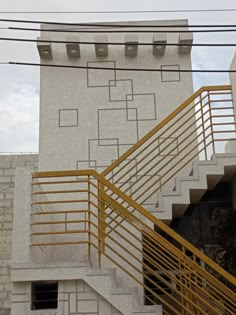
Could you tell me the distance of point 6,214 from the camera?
9.78 metres

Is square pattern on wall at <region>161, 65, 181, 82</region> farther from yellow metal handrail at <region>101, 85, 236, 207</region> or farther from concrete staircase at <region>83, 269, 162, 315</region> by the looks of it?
concrete staircase at <region>83, 269, 162, 315</region>

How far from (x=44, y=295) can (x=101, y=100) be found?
13.0 ft

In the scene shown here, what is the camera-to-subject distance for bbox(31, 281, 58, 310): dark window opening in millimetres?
6270

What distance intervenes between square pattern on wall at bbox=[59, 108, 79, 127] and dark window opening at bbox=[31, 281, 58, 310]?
3.43 metres

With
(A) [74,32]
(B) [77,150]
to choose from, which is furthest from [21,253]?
(A) [74,32]

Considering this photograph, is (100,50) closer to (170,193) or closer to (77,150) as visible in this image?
(77,150)

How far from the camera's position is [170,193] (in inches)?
290

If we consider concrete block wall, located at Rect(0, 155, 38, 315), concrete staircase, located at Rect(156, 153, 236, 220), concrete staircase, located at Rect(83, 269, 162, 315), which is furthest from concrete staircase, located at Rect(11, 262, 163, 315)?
concrete block wall, located at Rect(0, 155, 38, 315)

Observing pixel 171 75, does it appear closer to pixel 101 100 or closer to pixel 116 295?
pixel 101 100

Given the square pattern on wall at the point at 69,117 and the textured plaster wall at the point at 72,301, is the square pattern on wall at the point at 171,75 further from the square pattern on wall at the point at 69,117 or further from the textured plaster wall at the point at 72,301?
the textured plaster wall at the point at 72,301

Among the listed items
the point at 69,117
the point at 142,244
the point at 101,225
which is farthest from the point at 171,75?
the point at 101,225

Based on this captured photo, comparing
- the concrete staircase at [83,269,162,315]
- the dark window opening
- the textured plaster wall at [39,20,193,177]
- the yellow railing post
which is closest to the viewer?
the concrete staircase at [83,269,162,315]

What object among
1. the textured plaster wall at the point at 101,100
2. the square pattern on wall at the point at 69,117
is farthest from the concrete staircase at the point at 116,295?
the square pattern on wall at the point at 69,117

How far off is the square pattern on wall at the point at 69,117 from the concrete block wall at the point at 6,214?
134 centimetres
